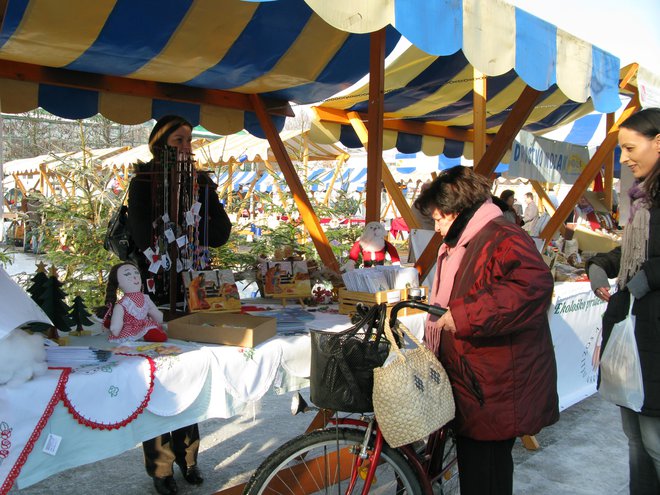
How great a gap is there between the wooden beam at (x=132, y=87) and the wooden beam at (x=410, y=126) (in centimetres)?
162

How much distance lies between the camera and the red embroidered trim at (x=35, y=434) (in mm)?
1708

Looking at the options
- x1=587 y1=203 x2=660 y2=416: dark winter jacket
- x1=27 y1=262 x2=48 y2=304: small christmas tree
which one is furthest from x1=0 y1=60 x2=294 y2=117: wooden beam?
x1=587 y1=203 x2=660 y2=416: dark winter jacket

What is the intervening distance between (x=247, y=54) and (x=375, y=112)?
0.97 m

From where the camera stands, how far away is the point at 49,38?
331cm

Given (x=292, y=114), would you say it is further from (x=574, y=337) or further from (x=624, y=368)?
(x=624, y=368)

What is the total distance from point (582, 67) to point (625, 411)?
2235 mm

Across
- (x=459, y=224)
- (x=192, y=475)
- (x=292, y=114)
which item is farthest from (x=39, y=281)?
(x=292, y=114)

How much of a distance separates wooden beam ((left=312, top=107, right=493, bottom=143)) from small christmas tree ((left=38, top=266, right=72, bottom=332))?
4.69 m

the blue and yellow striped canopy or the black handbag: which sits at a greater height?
the blue and yellow striped canopy

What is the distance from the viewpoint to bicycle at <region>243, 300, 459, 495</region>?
6.44 ft

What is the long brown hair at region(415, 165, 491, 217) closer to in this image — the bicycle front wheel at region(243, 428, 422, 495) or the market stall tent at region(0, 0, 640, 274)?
the market stall tent at region(0, 0, 640, 274)

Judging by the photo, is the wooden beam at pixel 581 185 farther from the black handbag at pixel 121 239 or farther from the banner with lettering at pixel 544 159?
the black handbag at pixel 121 239

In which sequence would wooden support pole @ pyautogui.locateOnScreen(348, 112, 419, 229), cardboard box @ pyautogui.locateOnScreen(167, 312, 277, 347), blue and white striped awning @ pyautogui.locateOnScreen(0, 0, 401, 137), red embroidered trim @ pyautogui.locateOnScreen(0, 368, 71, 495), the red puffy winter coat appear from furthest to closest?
wooden support pole @ pyautogui.locateOnScreen(348, 112, 419, 229)
blue and white striped awning @ pyautogui.locateOnScreen(0, 0, 401, 137)
cardboard box @ pyautogui.locateOnScreen(167, 312, 277, 347)
the red puffy winter coat
red embroidered trim @ pyautogui.locateOnScreen(0, 368, 71, 495)

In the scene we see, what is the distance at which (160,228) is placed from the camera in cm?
281
